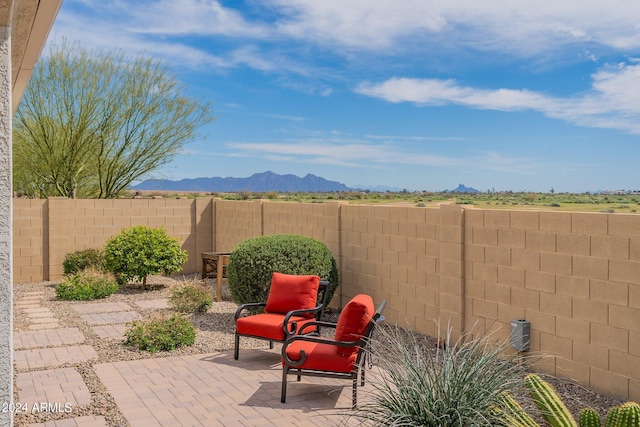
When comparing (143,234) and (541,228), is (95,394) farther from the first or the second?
(143,234)

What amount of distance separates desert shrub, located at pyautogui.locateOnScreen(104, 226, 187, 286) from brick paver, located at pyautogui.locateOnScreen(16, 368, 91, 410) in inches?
261

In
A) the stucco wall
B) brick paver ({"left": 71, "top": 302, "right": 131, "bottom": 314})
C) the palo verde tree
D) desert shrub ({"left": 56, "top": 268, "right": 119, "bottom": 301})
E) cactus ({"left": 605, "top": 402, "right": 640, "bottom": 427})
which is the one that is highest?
the palo verde tree

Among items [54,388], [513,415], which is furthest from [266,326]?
[513,415]

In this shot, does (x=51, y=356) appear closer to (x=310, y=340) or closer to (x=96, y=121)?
(x=310, y=340)

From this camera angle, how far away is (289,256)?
960 centimetres

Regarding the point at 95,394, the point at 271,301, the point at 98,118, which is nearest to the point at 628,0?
the point at 271,301

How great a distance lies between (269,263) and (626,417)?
21.1 ft

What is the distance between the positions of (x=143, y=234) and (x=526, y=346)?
9744 millimetres

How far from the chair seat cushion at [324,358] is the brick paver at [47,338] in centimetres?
404

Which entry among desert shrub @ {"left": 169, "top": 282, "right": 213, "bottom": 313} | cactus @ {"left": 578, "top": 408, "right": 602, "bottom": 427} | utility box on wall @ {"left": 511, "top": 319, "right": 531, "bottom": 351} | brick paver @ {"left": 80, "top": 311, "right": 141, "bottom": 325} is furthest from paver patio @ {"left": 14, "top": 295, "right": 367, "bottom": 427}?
desert shrub @ {"left": 169, "top": 282, "right": 213, "bottom": 313}

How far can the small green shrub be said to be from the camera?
7.88m

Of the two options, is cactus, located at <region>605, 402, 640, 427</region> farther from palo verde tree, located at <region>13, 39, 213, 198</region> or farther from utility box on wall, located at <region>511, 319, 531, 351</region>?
palo verde tree, located at <region>13, 39, 213, 198</region>

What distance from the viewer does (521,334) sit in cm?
684

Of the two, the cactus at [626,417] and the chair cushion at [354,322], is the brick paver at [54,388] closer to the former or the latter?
the chair cushion at [354,322]
